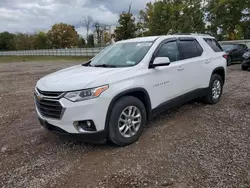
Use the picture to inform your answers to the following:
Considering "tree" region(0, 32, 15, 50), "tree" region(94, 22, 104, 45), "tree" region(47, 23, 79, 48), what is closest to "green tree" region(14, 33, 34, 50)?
"tree" region(0, 32, 15, 50)

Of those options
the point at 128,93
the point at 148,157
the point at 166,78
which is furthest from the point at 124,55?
the point at 148,157

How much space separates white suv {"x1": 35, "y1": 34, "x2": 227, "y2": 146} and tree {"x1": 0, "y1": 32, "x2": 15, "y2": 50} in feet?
276

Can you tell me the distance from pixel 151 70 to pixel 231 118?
6.73 ft

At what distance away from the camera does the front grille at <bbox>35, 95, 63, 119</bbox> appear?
3.12 m

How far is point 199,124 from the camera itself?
4320 millimetres

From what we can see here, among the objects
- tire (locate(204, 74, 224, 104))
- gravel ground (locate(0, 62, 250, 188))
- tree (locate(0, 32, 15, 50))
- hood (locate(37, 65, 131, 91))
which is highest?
tree (locate(0, 32, 15, 50))

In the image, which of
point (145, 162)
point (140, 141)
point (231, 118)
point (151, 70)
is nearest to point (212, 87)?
point (231, 118)

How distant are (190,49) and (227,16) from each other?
3368 cm

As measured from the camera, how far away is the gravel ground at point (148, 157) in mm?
2701

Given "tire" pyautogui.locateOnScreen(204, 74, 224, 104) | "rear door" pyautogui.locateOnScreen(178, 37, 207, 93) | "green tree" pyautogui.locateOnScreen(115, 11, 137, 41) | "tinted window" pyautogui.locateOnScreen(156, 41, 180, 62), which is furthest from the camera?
"green tree" pyautogui.locateOnScreen(115, 11, 137, 41)

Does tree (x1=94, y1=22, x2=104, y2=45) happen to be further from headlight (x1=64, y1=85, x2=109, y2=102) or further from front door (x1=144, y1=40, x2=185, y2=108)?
headlight (x1=64, y1=85, x2=109, y2=102)

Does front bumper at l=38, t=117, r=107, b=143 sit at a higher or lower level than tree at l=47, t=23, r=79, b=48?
lower

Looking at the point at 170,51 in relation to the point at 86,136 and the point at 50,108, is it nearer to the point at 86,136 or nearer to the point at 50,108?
the point at 86,136

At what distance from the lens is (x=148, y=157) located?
318 cm
